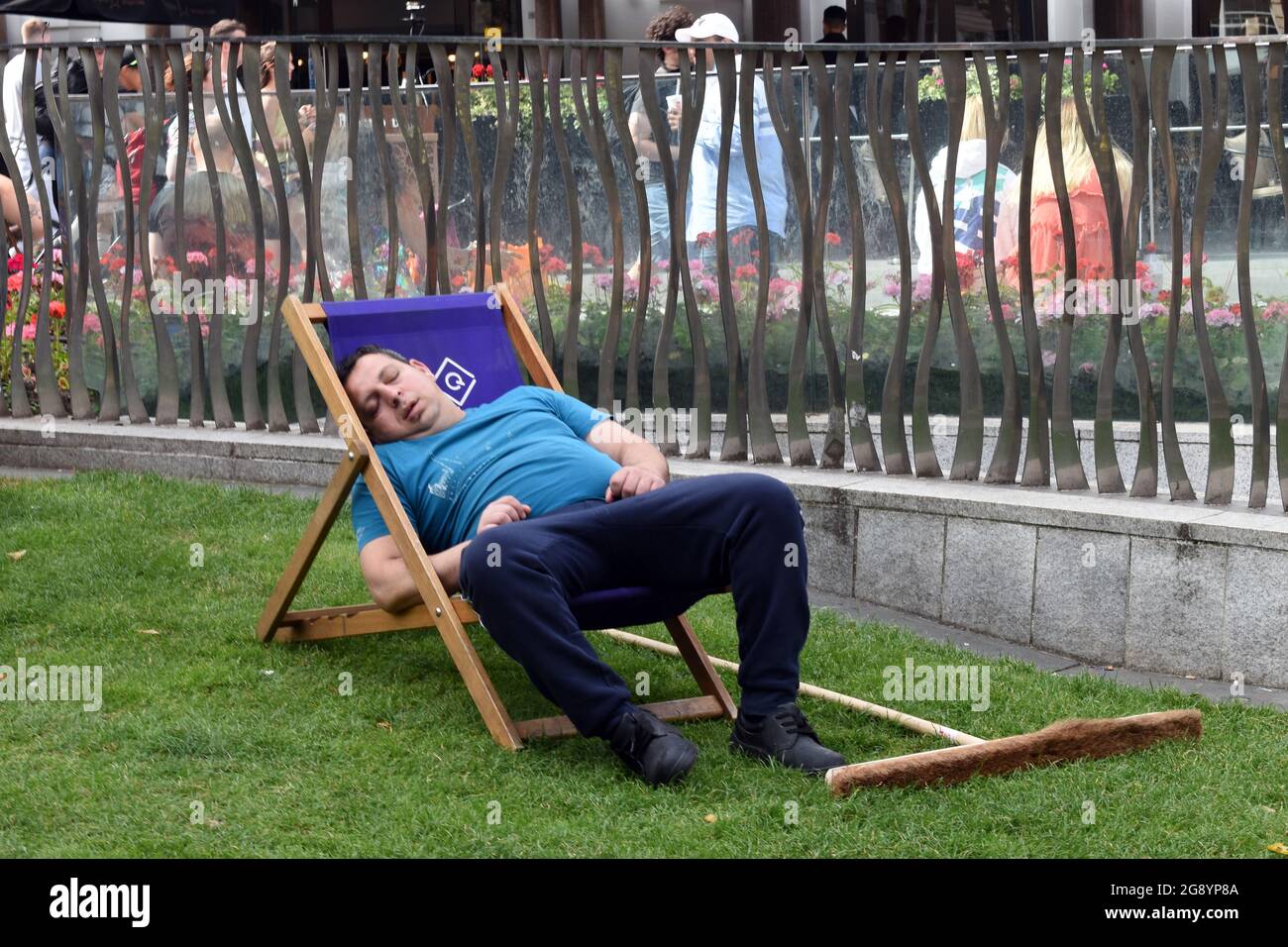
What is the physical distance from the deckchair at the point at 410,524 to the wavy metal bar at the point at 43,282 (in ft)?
9.54

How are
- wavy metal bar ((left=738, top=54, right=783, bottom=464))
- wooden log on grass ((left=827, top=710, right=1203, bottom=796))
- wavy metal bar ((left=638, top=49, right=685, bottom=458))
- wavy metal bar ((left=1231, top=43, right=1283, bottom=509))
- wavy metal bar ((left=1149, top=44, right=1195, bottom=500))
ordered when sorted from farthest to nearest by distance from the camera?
wavy metal bar ((left=638, top=49, right=685, bottom=458))
wavy metal bar ((left=738, top=54, right=783, bottom=464))
wavy metal bar ((left=1149, top=44, right=1195, bottom=500))
wavy metal bar ((left=1231, top=43, right=1283, bottom=509))
wooden log on grass ((left=827, top=710, right=1203, bottom=796))

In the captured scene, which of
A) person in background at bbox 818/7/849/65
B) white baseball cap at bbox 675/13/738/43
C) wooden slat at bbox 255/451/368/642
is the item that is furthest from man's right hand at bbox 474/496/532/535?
person in background at bbox 818/7/849/65

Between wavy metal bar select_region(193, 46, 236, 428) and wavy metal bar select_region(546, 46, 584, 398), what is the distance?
1.57 metres

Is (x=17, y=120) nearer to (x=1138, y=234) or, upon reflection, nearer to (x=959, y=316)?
(x=959, y=316)

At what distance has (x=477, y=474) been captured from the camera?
15.7 ft

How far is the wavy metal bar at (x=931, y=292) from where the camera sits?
6008 mm

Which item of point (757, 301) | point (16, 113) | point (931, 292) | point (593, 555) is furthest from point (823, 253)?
point (16, 113)

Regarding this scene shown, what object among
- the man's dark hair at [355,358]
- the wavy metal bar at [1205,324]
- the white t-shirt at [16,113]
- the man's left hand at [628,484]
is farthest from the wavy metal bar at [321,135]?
the wavy metal bar at [1205,324]

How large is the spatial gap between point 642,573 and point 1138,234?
2.34 meters

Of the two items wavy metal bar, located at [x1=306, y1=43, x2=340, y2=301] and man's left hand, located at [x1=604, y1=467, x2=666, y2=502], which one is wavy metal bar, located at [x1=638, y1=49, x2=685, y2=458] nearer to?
wavy metal bar, located at [x1=306, y1=43, x2=340, y2=301]

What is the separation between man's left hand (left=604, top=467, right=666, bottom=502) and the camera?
453 cm
